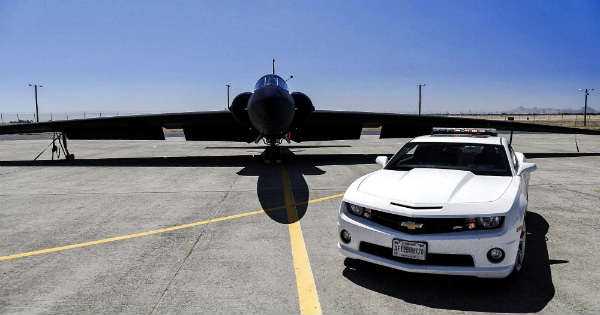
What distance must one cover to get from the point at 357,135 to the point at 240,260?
56.7 feet

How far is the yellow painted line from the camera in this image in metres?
3.94

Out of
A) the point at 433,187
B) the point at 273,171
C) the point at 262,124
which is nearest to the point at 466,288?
→ the point at 433,187

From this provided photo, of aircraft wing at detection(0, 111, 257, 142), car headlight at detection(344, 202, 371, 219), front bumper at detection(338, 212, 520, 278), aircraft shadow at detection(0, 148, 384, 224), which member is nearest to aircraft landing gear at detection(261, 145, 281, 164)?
aircraft shadow at detection(0, 148, 384, 224)

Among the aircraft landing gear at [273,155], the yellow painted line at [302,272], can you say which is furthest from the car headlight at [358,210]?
the aircraft landing gear at [273,155]

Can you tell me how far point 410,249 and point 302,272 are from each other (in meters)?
1.36

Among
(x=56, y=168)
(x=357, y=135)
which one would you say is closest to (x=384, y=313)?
(x=56, y=168)

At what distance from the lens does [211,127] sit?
19562 mm

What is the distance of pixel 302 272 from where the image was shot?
15.7ft

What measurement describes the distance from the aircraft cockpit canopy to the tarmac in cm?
592

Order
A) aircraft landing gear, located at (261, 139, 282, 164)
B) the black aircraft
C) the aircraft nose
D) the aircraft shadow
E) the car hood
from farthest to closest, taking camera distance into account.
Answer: aircraft landing gear, located at (261, 139, 282, 164), the black aircraft, the aircraft nose, the aircraft shadow, the car hood

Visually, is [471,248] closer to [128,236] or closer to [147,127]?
[128,236]

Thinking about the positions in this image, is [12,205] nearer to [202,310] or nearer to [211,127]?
[202,310]

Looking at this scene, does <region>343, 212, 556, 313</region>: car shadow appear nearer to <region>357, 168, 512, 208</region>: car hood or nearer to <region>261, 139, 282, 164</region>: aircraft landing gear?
<region>357, 168, 512, 208</region>: car hood

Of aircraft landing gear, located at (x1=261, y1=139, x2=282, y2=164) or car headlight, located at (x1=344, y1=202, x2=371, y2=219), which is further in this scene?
aircraft landing gear, located at (x1=261, y1=139, x2=282, y2=164)
